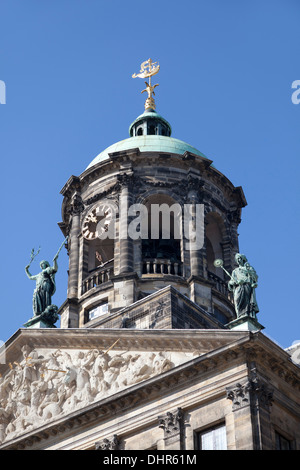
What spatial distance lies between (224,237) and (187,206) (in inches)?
108

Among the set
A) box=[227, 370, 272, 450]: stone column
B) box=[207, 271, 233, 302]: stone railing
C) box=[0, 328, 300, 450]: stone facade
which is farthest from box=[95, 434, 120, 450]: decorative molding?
box=[207, 271, 233, 302]: stone railing

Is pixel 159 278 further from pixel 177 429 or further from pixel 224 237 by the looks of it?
pixel 177 429

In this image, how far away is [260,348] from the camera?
103ft

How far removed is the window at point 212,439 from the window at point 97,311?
1081 centimetres

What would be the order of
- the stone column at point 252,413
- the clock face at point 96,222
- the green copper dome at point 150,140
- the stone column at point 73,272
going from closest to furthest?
the stone column at point 252,413 < the stone column at point 73,272 < the clock face at point 96,222 < the green copper dome at point 150,140

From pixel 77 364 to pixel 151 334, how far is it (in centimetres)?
317

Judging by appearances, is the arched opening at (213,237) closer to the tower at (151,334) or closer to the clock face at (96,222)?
the tower at (151,334)

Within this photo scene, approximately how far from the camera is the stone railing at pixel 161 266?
137 ft

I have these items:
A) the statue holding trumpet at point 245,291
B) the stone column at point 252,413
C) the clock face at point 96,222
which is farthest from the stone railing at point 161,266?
the stone column at point 252,413

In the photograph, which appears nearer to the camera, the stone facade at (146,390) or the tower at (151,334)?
the stone facade at (146,390)

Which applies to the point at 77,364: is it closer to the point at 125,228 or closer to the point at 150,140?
the point at 125,228

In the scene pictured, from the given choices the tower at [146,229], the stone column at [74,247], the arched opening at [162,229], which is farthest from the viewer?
the arched opening at [162,229]

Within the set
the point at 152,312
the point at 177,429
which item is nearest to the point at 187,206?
the point at 152,312

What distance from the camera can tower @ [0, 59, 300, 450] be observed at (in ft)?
104
